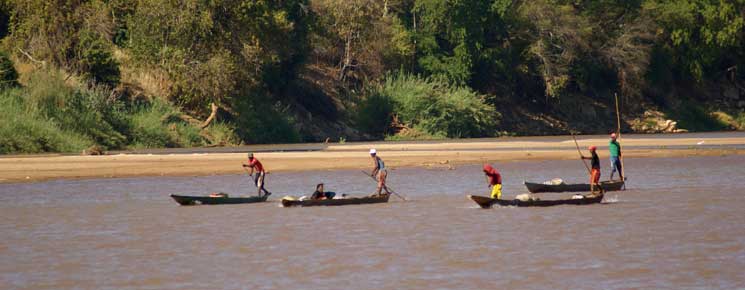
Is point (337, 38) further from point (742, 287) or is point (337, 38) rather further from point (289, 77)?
point (742, 287)

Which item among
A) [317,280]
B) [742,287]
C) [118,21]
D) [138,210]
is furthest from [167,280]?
[118,21]

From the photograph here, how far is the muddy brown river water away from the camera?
23.8 metres

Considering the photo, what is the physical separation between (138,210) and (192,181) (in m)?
10.3

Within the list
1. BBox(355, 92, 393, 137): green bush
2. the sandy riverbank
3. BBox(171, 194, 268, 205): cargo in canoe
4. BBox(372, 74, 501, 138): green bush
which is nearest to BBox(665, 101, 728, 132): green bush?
BBox(372, 74, 501, 138): green bush

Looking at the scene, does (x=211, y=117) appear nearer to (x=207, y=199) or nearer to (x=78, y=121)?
(x=78, y=121)

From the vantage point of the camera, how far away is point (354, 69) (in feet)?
282

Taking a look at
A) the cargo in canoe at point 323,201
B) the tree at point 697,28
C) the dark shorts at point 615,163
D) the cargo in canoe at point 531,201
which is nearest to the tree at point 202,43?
the dark shorts at point 615,163

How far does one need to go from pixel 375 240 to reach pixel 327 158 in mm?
26814

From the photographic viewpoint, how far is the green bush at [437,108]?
258 feet

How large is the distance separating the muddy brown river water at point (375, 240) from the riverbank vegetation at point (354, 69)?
23.0 meters

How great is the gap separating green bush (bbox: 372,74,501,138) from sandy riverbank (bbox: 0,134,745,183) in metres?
9.01

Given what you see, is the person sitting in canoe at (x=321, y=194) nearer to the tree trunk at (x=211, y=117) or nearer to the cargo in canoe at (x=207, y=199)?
the cargo in canoe at (x=207, y=199)

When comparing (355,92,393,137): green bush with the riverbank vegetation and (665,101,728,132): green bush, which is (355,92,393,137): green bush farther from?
(665,101,728,132): green bush

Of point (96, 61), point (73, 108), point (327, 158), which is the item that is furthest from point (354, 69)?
point (327, 158)
